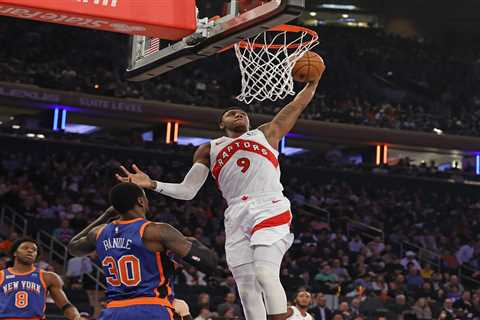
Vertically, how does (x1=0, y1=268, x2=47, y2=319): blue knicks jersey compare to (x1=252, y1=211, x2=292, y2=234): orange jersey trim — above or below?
below

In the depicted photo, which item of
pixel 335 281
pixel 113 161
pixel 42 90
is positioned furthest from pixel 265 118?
pixel 335 281

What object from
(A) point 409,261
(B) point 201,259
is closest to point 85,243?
(B) point 201,259

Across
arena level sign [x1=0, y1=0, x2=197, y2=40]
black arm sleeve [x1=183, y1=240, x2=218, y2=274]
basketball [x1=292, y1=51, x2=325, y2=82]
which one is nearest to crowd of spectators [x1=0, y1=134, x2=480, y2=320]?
basketball [x1=292, y1=51, x2=325, y2=82]

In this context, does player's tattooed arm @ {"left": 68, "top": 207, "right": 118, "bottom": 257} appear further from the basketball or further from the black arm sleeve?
the basketball

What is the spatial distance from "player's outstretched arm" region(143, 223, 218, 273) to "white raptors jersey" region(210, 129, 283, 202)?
5.21ft

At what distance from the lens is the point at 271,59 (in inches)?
310

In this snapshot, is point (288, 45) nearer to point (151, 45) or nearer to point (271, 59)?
point (271, 59)

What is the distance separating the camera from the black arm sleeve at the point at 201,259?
17.3 ft

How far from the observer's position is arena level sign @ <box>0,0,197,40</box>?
612cm

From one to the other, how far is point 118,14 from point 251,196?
182 cm

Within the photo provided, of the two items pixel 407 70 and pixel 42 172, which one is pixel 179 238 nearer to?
pixel 42 172

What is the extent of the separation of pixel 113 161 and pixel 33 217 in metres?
5.54

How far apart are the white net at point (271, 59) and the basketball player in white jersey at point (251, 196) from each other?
497 mm

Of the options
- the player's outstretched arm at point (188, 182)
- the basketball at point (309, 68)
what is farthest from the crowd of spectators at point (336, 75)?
the basketball at point (309, 68)
